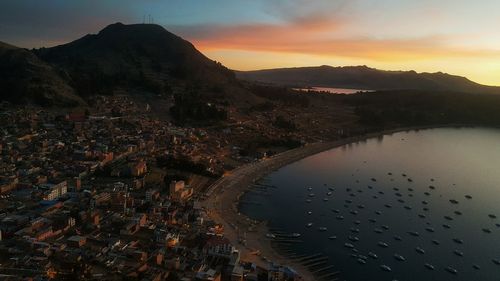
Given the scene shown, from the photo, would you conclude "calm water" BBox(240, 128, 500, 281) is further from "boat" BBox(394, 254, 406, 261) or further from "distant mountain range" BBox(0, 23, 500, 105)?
"distant mountain range" BBox(0, 23, 500, 105)

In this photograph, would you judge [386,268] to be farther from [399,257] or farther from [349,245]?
[349,245]

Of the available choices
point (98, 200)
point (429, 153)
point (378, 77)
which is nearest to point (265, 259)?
point (98, 200)

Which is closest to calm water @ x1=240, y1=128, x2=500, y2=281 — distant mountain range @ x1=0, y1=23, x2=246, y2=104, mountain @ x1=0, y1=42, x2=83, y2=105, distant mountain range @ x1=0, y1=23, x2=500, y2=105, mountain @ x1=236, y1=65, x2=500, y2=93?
mountain @ x1=0, y1=42, x2=83, y2=105

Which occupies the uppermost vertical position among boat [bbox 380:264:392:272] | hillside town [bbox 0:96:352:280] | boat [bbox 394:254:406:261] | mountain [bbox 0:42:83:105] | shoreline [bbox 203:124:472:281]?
mountain [bbox 0:42:83:105]

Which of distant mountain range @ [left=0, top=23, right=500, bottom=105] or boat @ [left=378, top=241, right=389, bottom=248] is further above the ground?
distant mountain range @ [left=0, top=23, right=500, bottom=105]

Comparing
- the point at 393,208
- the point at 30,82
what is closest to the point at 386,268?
the point at 393,208

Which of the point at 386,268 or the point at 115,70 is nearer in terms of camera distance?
the point at 386,268

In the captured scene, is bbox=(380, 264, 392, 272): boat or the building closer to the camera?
bbox=(380, 264, 392, 272): boat
